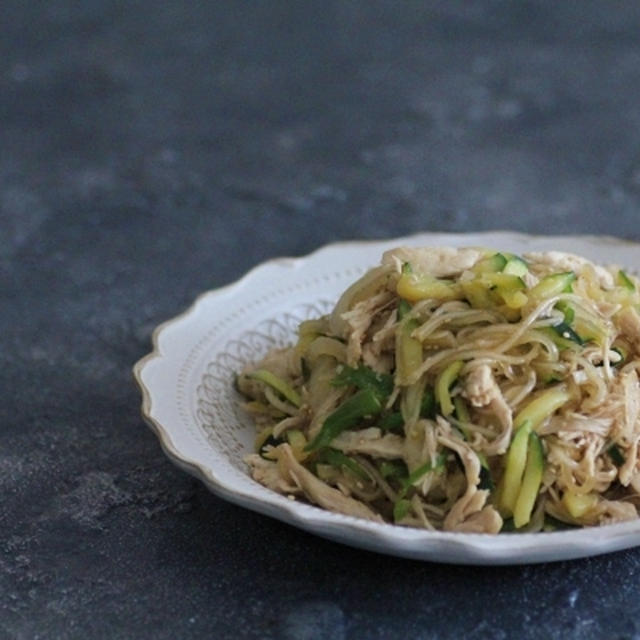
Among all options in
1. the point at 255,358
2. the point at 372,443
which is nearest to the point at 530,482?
the point at 372,443

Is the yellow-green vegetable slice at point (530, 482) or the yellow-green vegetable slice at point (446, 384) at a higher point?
the yellow-green vegetable slice at point (446, 384)

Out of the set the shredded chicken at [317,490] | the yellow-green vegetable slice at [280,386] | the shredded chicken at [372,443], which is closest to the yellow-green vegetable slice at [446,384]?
the shredded chicken at [372,443]

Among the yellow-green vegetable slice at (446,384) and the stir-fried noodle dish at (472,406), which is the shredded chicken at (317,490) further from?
the yellow-green vegetable slice at (446,384)

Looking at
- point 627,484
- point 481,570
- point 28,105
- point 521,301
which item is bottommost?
point 28,105

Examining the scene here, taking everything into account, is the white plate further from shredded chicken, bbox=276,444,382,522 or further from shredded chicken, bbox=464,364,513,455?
shredded chicken, bbox=464,364,513,455

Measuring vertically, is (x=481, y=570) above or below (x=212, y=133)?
above

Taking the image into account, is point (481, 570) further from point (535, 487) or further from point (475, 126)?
point (475, 126)

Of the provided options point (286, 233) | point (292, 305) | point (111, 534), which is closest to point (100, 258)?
point (286, 233)
